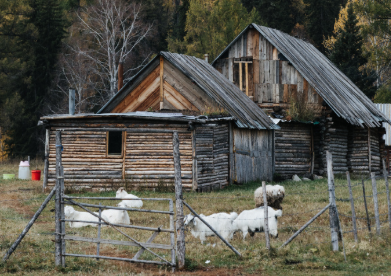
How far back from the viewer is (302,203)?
17.1 meters

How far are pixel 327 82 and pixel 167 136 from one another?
12572 mm

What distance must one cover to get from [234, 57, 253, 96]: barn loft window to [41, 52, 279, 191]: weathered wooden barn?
4877 mm

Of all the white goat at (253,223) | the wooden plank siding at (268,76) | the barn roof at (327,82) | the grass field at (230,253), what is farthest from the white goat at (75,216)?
the wooden plank siding at (268,76)

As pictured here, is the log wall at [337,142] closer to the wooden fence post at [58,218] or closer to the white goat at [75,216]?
the white goat at [75,216]

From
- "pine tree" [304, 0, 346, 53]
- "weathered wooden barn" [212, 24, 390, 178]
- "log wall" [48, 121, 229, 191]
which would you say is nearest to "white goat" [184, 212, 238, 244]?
"log wall" [48, 121, 229, 191]

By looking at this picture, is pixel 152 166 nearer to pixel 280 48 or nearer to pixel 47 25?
pixel 280 48

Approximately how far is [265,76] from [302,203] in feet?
44.3

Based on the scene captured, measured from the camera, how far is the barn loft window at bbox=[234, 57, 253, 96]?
2988 centimetres

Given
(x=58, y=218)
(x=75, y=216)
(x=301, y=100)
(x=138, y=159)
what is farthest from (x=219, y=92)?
(x=58, y=218)

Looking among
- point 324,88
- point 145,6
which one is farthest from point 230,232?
point 145,6

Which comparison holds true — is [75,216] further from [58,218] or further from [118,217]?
[58,218]

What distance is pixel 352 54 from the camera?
41.6 m

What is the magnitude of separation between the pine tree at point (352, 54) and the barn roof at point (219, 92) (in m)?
16.7

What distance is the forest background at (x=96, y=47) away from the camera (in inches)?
1566
